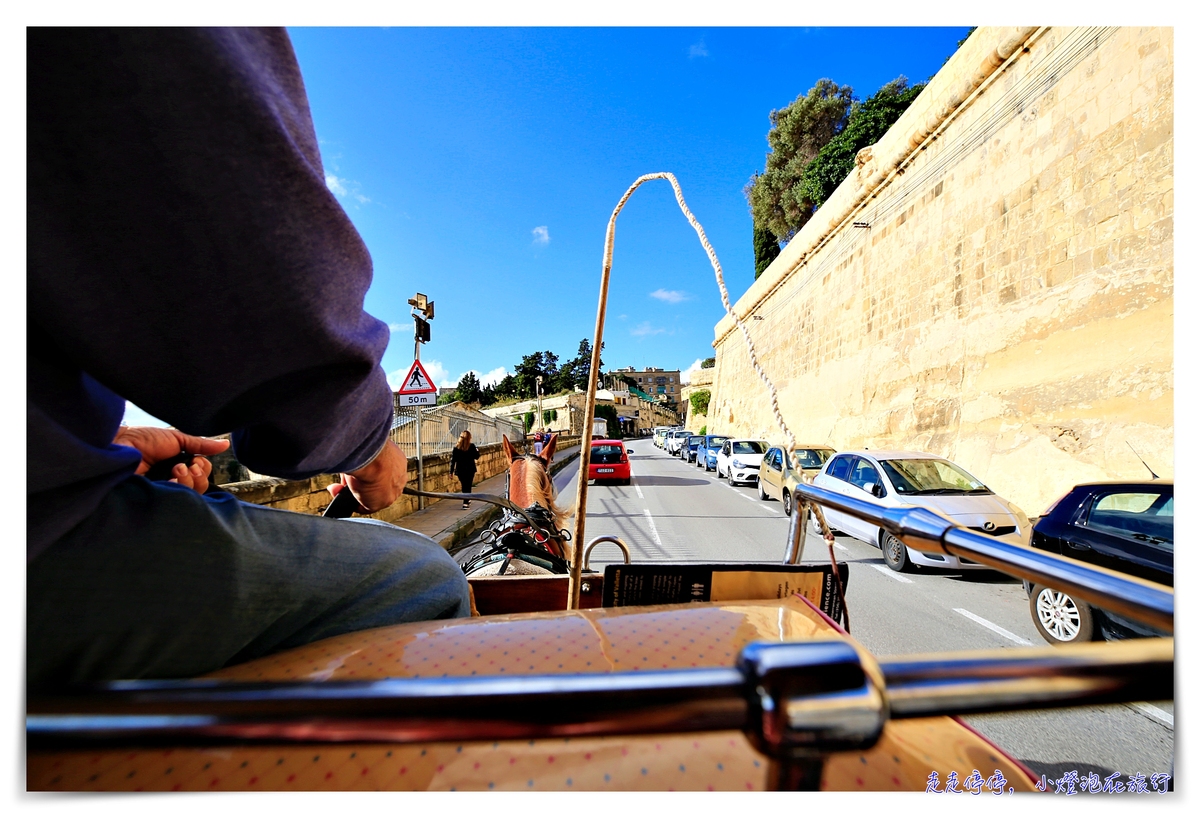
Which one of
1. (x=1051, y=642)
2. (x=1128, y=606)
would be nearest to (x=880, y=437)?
(x=1051, y=642)

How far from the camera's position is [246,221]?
726 millimetres

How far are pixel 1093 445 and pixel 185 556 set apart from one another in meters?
11.8

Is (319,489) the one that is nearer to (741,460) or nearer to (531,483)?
(531,483)

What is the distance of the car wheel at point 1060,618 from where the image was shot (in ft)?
12.4

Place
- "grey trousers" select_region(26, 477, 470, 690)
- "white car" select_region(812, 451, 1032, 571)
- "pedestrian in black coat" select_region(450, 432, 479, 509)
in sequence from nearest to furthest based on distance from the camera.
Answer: "grey trousers" select_region(26, 477, 470, 690), "white car" select_region(812, 451, 1032, 571), "pedestrian in black coat" select_region(450, 432, 479, 509)

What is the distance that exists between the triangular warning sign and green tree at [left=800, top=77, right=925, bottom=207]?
20.2 metres

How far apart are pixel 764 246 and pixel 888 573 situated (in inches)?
1241

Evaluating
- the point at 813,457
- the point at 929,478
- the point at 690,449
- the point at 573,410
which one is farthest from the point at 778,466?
the point at 573,410

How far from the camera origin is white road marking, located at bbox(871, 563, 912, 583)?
6012mm

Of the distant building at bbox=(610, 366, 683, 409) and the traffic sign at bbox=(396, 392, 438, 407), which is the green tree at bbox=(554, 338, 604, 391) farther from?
→ the traffic sign at bbox=(396, 392, 438, 407)

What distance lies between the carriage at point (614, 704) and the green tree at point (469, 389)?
3338 inches

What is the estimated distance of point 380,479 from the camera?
1.53m

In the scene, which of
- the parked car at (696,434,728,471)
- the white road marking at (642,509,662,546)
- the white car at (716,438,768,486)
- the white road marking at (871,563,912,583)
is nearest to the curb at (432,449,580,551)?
the white road marking at (642,509,662,546)

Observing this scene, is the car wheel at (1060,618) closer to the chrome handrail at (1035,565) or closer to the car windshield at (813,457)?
the chrome handrail at (1035,565)
